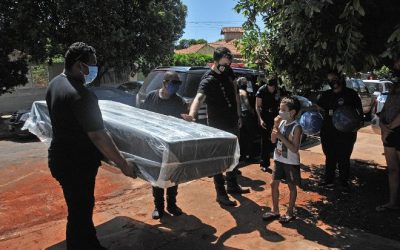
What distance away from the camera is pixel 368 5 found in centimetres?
388

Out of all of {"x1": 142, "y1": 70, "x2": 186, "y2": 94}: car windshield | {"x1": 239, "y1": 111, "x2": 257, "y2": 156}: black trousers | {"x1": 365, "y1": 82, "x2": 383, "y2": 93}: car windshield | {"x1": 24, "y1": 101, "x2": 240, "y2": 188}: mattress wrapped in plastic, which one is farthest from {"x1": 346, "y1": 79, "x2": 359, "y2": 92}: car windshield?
{"x1": 24, "y1": 101, "x2": 240, "y2": 188}: mattress wrapped in plastic

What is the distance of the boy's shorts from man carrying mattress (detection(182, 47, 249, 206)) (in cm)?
76

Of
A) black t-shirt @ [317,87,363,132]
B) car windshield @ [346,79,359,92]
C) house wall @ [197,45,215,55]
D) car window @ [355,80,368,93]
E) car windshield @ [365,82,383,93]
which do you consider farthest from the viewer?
house wall @ [197,45,215,55]

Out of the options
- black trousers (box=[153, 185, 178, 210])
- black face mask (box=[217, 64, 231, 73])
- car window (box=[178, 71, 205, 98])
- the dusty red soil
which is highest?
black face mask (box=[217, 64, 231, 73])

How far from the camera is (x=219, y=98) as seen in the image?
520 cm

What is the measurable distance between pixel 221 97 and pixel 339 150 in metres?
1.96

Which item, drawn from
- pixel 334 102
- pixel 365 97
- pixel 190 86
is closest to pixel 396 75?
pixel 334 102

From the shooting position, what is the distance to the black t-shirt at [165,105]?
4.96 meters

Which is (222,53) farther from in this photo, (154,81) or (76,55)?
(154,81)

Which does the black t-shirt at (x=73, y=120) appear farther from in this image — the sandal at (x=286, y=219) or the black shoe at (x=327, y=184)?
the black shoe at (x=327, y=184)

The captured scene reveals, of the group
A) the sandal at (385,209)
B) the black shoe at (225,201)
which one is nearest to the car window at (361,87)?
the sandal at (385,209)

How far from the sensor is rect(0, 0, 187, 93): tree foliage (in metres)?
14.7

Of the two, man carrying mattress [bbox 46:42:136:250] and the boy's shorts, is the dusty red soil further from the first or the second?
man carrying mattress [bbox 46:42:136:250]

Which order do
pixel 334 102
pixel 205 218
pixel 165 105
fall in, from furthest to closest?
pixel 334 102 → pixel 165 105 → pixel 205 218
